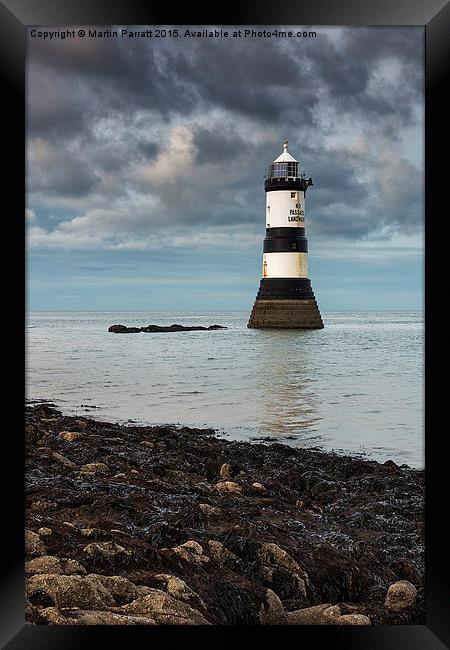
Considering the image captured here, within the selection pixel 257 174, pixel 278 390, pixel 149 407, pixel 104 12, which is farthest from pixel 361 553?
pixel 257 174

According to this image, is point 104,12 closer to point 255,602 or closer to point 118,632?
point 118,632

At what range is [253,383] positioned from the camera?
42.5 feet

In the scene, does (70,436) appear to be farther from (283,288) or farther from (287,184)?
(287,184)

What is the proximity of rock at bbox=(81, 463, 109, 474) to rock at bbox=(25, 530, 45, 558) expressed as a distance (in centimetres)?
124

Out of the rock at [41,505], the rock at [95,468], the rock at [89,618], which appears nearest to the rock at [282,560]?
the rock at [89,618]

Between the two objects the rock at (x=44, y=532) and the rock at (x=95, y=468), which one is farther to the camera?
the rock at (x=95, y=468)

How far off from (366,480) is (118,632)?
305 cm

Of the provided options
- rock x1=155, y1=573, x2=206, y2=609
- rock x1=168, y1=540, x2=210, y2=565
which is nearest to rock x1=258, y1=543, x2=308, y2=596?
rock x1=168, y1=540, x2=210, y2=565

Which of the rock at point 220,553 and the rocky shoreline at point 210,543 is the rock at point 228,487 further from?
the rock at point 220,553

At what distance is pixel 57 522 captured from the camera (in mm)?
2820

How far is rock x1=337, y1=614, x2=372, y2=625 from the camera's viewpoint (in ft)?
7.55

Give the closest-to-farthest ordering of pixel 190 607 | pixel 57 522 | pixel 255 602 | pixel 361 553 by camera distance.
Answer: pixel 190 607 < pixel 255 602 < pixel 57 522 < pixel 361 553

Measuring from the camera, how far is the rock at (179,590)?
240 centimetres

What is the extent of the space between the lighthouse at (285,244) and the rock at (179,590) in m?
15.1
